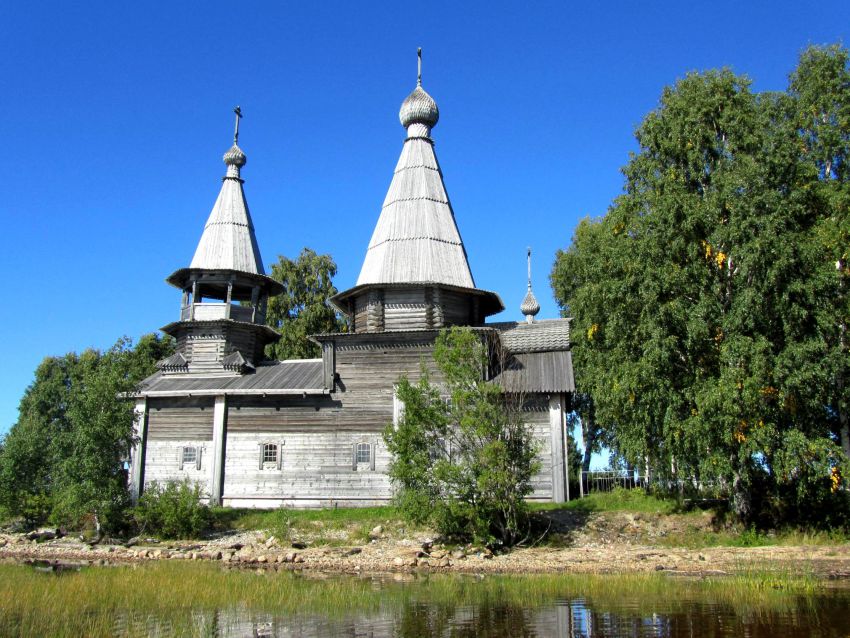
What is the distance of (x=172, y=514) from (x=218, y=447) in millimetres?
4174

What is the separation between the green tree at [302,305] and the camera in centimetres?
3769

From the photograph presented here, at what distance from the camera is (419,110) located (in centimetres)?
2902

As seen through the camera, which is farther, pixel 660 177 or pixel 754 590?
pixel 660 177

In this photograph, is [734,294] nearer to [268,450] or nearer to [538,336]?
[538,336]

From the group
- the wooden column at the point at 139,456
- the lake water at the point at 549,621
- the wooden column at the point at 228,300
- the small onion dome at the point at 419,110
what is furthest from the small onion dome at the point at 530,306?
the lake water at the point at 549,621

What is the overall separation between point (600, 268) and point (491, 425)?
249 inches

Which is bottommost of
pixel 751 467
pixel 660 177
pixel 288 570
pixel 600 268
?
pixel 288 570

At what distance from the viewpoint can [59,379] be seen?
5003 cm

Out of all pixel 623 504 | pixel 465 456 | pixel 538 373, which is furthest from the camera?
pixel 538 373

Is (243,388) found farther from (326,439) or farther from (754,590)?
(754,590)

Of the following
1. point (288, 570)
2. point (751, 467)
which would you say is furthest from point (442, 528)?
point (751, 467)

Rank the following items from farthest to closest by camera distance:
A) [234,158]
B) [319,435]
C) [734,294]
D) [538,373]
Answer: [234,158] < [319,435] < [538,373] < [734,294]

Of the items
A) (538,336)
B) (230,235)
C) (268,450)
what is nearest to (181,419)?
(268,450)

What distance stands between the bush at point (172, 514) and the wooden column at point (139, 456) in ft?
12.7
